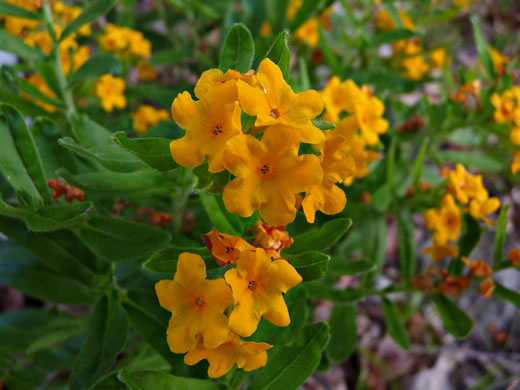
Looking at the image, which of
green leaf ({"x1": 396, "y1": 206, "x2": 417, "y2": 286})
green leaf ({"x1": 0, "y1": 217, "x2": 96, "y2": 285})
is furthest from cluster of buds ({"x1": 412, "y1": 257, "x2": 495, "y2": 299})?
green leaf ({"x1": 0, "y1": 217, "x2": 96, "y2": 285})

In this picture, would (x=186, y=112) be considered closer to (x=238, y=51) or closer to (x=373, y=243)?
(x=238, y=51)

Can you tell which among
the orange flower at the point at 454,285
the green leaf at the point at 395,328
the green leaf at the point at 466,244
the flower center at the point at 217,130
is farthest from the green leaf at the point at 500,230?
the flower center at the point at 217,130

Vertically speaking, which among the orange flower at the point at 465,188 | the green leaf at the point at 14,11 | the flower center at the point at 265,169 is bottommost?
the orange flower at the point at 465,188

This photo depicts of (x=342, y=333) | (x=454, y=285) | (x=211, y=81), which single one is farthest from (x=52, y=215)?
(x=454, y=285)

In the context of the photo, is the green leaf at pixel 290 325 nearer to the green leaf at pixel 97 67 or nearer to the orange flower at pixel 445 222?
the orange flower at pixel 445 222

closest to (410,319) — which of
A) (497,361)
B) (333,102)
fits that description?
(497,361)

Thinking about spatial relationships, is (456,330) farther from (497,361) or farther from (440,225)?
(497,361)
